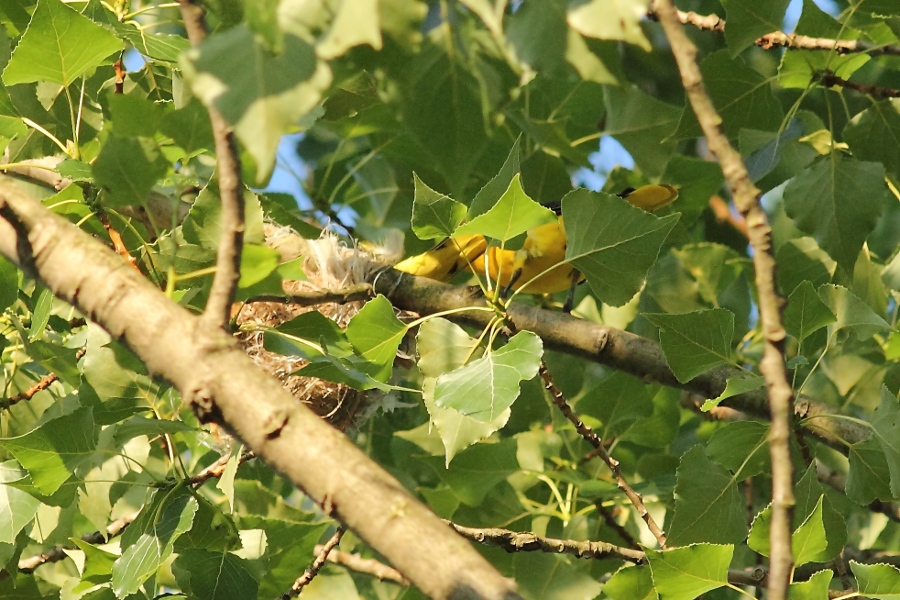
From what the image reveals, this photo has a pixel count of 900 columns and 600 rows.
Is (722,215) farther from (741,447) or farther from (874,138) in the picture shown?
(741,447)

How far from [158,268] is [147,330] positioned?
0.64 meters

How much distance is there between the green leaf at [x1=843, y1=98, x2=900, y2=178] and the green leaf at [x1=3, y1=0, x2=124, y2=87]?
173 centimetres

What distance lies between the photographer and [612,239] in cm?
166

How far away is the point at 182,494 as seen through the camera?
1835mm

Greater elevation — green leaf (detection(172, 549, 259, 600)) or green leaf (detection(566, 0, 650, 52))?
green leaf (detection(566, 0, 650, 52))

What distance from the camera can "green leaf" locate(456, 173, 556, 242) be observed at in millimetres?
1442

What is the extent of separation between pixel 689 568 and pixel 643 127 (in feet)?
4.30

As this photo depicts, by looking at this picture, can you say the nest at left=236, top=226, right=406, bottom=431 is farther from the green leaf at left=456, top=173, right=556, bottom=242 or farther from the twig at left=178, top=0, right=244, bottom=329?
the twig at left=178, top=0, right=244, bottom=329

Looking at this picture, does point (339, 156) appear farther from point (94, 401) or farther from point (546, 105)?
point (94, 401)

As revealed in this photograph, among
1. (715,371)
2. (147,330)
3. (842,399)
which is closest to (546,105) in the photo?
(715,371)

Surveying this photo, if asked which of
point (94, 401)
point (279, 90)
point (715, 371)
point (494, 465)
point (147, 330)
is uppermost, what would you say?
point (279, 90)

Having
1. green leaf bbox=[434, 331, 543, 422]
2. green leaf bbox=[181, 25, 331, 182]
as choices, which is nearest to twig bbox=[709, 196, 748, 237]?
green leaf bbox=[434, 331, 543, 422]

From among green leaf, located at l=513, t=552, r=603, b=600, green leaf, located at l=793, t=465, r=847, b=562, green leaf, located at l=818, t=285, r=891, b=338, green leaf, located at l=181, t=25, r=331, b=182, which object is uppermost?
green leaf, located at l=181, t=25, r=331, b=182

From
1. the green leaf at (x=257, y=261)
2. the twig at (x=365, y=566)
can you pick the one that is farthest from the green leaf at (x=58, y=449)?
the twig at (x=365, y=566)
